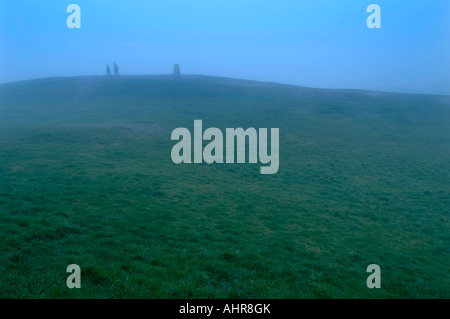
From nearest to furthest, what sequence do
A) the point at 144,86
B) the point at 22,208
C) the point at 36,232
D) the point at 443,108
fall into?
1. the point at 36,232
2. the point at 22,208
3. the point at 443,108
4. the point at 144,86

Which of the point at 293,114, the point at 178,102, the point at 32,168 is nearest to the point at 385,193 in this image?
the point at 32,168

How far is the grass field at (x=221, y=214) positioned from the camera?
28.3 feet

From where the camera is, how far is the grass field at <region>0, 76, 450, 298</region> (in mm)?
8625

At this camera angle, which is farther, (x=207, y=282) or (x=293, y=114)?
(x=293, y=114)

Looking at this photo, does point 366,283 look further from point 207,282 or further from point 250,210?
point 250,210

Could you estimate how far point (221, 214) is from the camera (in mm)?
14328

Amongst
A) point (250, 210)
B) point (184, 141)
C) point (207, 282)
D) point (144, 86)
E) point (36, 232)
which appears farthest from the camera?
point (144, 86)

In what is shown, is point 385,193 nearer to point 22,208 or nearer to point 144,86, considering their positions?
point 22,208

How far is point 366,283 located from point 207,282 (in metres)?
5.15

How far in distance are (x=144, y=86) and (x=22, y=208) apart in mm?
54186

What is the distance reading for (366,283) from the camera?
9438mm

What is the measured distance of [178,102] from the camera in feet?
170
